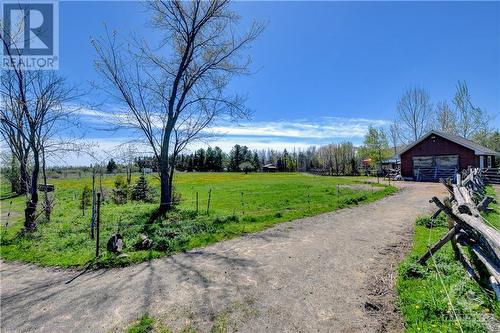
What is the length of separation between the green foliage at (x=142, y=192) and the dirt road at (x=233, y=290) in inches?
535

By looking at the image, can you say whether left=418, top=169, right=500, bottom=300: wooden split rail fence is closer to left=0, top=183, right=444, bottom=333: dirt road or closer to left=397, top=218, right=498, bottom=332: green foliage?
left=397, top=218, right=498, bottom=332: green foliage

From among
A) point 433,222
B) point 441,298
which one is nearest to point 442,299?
point 441,298

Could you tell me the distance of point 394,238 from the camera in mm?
8117

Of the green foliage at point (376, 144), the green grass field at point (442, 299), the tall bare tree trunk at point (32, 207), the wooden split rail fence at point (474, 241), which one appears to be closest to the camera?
the green grass field at point (442, 299)

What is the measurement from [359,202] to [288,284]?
453 inches

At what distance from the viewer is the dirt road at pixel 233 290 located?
4.11 meters

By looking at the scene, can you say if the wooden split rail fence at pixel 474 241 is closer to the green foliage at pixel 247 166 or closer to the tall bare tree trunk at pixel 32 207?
the tall bare tree trunk at pixel 32 207

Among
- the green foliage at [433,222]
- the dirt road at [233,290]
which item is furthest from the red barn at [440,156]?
the dirt road at [233,290]

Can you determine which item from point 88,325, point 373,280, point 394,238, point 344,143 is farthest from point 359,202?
point 344,143

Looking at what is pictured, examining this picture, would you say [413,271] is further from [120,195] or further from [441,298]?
[120,195]

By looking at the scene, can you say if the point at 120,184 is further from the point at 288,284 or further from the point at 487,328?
the point at 487,328

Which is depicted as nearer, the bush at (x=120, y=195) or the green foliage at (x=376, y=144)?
the bush at (x=120, y=195)

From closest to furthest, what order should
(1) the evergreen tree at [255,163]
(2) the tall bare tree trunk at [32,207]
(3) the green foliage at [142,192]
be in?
(2) the tall bare tree trunk at [32,207]
(3) the green foliage at [142,192]
(1) the evergreen tree at [255,163]

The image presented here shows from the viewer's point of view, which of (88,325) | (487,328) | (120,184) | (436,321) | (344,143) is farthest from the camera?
(344,143)
